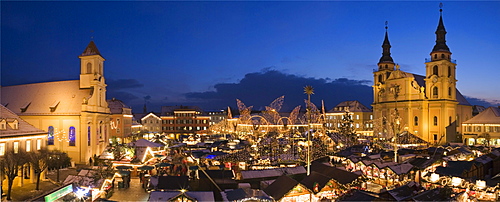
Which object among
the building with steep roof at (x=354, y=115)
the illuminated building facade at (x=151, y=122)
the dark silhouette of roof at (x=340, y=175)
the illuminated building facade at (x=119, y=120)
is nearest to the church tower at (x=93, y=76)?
the illuminated building facade at (x=119, y=120)

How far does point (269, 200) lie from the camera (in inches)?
607

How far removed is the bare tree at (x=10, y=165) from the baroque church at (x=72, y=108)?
38.0ft

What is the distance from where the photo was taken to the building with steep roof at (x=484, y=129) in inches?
1678

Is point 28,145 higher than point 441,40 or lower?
lower

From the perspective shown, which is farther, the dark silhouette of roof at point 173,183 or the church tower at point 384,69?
the church tower at point 384,69

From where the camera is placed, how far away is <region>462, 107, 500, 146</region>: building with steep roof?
42625 mm

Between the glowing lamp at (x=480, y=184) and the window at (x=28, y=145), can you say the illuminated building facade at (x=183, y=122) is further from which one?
the glowing lamp at (x=480, y=184)

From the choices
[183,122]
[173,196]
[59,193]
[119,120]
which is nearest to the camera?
[59,193]

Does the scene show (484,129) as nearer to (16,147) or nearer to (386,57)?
(386,57)

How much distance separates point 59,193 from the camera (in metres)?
14.6

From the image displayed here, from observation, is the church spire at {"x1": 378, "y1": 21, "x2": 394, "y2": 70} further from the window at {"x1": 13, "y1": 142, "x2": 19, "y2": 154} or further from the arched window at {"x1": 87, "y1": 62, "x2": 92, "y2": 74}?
the window at {"x1": 13, "y1": 142, "x2": 19, "y2": 154}

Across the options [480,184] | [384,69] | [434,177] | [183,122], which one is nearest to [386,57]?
[384,69]

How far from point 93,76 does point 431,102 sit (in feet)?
154

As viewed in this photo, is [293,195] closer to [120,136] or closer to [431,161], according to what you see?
[431,161]
